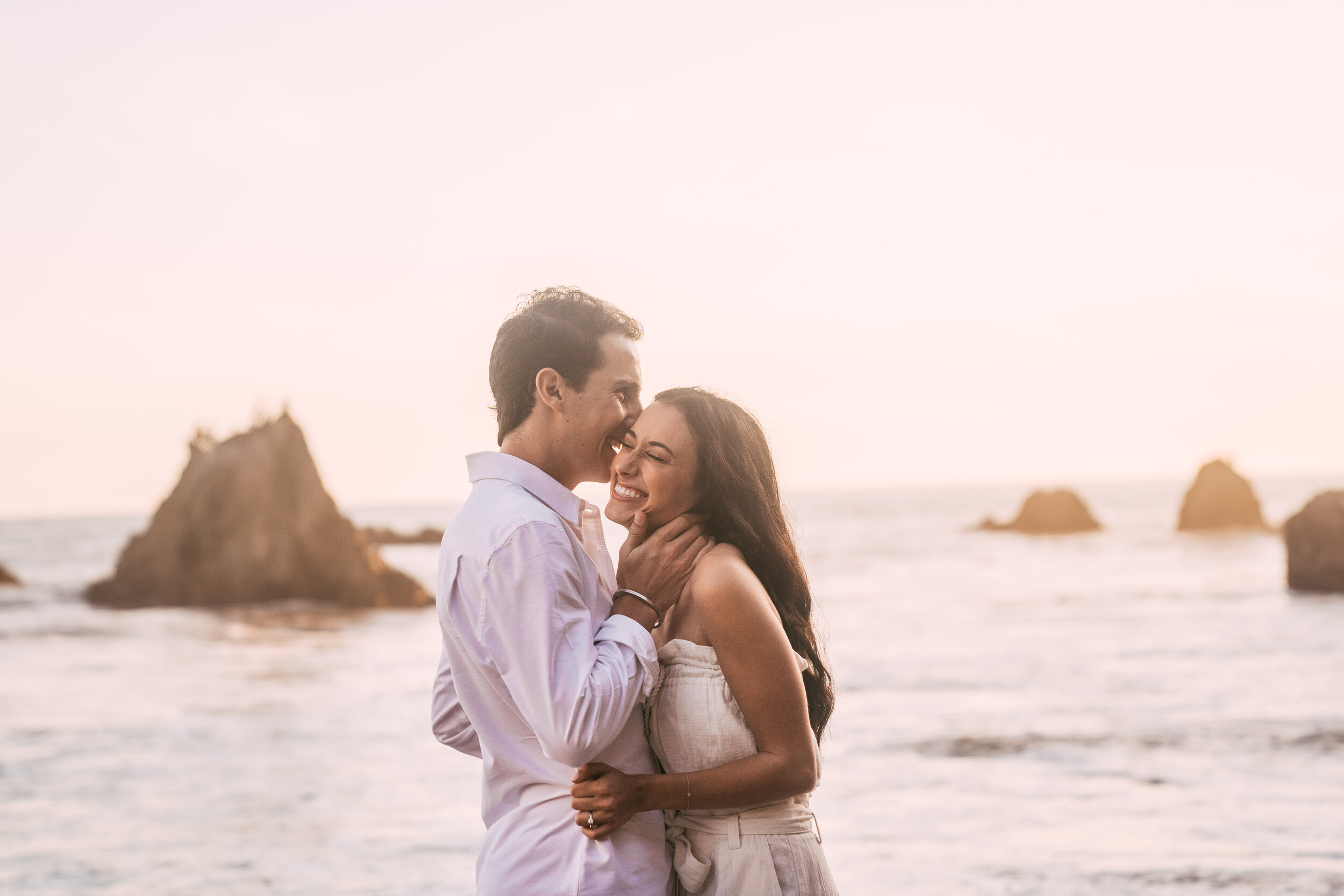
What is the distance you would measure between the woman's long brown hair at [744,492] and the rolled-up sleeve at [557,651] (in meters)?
0.52

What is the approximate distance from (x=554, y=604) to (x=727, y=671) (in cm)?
56

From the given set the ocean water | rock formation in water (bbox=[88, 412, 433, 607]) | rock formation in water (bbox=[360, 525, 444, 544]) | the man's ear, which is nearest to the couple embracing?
A: the man's ear

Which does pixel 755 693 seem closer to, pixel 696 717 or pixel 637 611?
pixel 696 717

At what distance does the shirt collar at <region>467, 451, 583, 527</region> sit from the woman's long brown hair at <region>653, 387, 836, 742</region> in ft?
1.26

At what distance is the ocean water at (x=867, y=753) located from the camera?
7.00 metres

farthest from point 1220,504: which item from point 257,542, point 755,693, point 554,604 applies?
point 554,604

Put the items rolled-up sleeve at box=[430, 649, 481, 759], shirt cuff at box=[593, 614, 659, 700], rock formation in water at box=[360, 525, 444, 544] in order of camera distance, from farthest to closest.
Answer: rock formation in water at box=[360, 525, 444, 544], rolled-up sleeve at box=[430, 649, 481, 759], shirt cuff at box=[593, 614, 659, 700]

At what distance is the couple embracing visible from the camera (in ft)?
7.55

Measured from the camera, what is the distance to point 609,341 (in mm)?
2686

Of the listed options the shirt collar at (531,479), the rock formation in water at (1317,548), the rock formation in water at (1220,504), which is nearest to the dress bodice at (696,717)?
the shirt collar at (531,479)

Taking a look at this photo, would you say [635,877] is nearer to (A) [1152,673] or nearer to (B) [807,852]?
(B) [807,852]

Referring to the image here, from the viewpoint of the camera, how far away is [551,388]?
2.64m

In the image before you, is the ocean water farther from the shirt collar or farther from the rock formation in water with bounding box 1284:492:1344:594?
the shirt collar

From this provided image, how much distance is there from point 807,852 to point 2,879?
21.3ft
